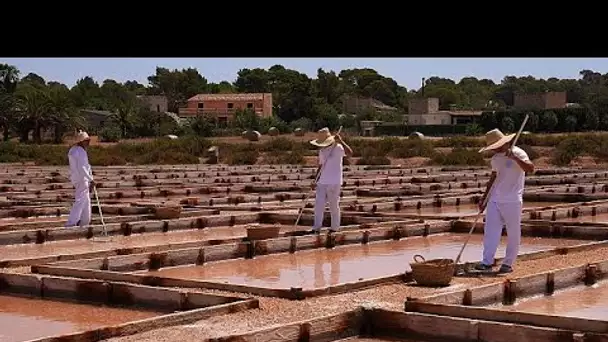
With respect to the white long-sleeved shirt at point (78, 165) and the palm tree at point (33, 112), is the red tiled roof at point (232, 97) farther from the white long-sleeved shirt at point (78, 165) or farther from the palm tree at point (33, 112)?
the white long-sleeved shirt at point (78, 165)

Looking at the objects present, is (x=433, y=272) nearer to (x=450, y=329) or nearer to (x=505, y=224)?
(x=505, y=224)

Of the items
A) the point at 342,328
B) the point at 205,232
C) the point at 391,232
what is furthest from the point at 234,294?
the point at 205,232

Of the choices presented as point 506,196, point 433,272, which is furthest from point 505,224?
point 433,272

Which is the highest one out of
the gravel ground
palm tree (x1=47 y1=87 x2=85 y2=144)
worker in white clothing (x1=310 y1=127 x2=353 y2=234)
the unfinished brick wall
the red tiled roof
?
the red tiled roof

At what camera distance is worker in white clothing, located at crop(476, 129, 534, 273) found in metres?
7.17

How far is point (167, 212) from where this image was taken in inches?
482

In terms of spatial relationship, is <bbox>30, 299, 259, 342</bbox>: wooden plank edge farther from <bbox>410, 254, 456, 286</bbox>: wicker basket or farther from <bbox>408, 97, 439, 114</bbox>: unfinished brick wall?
<bbox>408, 97, 439, 114</bbox>: unfinished brick wall

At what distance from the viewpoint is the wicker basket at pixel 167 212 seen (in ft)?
40.1

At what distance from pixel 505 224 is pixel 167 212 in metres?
5.89

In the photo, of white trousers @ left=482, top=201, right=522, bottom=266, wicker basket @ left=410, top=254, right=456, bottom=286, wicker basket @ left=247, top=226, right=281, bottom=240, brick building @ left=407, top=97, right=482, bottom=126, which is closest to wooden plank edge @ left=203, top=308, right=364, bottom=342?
wicker basket @ left=410, top=254, right=456, bottom=286

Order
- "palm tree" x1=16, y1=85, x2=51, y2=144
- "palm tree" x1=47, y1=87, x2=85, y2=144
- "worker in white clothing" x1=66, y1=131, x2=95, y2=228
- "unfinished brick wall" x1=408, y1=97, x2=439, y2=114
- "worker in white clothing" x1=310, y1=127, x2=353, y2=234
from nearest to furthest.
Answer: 1. "worker in white clothing" x1=310, y1=127, x2=353, y2=234
2. "worker in white clothing" x1=66, y1=131, x2=95, y2=228
3. "palm tree" x1=16, y1=85, x2=51, y2=144
4. "palm tree" x1=47, y1=87, x2=85, y2=144
5. "unfinished brick wall" x1=408, y1=97, x2=439, y2=114
